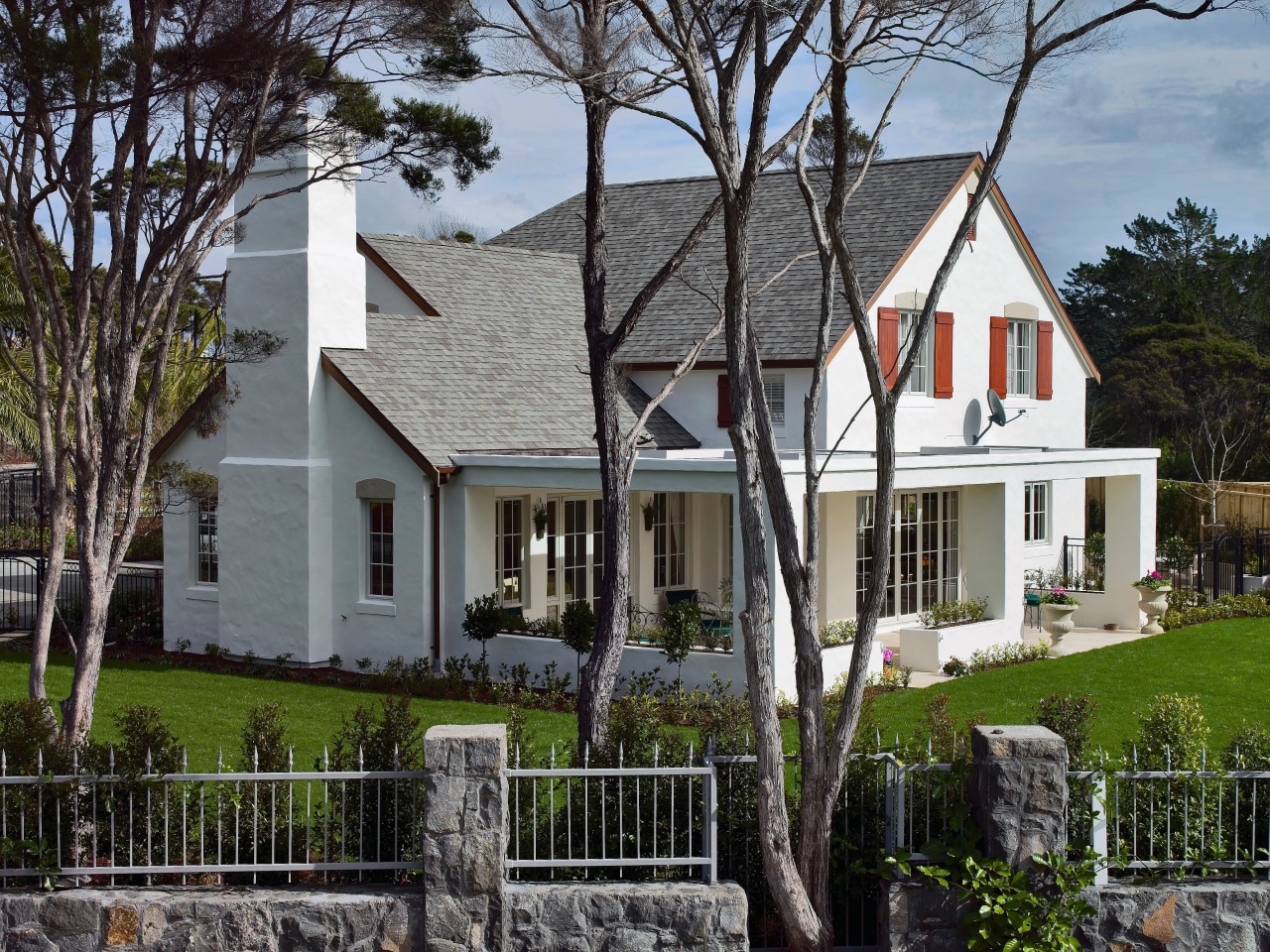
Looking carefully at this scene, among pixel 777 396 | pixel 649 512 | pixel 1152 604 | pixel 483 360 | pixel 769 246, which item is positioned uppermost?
pixel 769 246

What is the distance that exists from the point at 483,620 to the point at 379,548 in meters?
2.13

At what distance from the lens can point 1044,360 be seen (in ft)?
86.5

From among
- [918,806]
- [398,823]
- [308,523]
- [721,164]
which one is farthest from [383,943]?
[308,523]

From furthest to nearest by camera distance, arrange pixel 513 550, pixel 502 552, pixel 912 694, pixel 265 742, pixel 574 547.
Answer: pixel 574 547 < pixel 513 550 < pixel 502 552 < pixel 912 694 < pixel 265 742

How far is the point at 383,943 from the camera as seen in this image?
820cm

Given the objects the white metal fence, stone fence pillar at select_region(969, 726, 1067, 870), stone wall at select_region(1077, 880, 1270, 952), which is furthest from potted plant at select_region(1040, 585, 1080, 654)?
the white metal fence

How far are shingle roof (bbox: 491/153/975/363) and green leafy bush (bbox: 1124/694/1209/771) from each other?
1240 centimetres

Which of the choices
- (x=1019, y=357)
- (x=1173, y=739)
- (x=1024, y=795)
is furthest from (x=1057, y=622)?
(x=1024, y=795)

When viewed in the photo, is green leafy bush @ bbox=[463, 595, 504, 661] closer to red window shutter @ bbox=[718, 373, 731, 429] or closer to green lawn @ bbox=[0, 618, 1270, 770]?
green lawn @ bbox=[0, 618, 1270, 770]

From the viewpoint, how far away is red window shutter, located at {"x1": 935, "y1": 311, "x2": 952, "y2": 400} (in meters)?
23.6

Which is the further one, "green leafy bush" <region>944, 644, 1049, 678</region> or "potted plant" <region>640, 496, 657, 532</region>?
"potted plant" <region>640, 496, 657, 532</region>

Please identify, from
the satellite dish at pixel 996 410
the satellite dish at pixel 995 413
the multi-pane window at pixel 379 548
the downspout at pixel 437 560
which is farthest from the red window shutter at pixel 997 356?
the multi-pane window at pixel 379 548

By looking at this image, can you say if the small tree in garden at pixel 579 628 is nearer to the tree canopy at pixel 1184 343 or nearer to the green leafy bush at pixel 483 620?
the green leafy bush at pixel 483 620

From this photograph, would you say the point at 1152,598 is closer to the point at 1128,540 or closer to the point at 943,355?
the point at 1128,540
